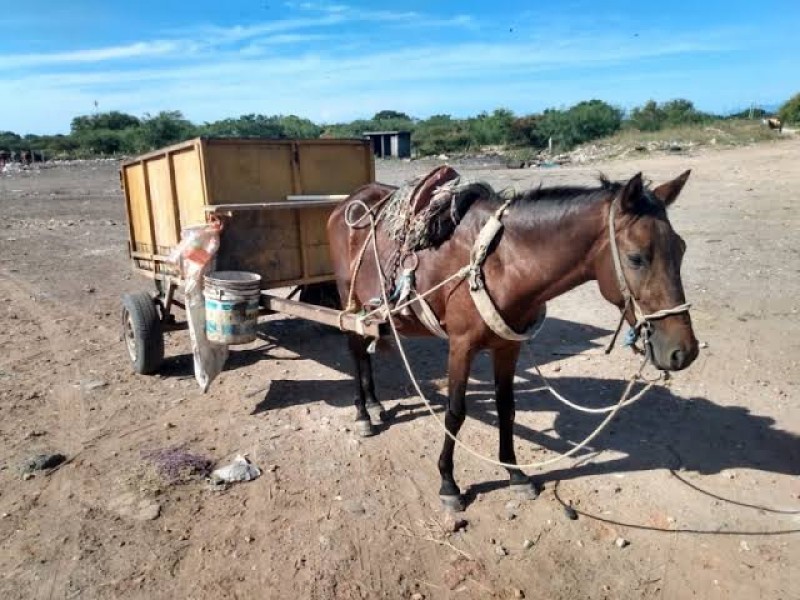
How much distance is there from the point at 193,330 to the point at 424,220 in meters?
2.28

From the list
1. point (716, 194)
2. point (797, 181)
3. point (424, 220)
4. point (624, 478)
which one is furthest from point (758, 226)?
point (424, 220)

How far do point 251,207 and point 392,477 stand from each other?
2468 millimetres

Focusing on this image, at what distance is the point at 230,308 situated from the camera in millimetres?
4484

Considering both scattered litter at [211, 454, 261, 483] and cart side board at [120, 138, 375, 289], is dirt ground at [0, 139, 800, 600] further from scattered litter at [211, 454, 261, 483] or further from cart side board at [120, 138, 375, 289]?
cart side board at [120, 138, 375, 289]

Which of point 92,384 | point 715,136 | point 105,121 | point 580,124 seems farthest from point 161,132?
point 92,384

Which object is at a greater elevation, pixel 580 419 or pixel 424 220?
pixel 424 220

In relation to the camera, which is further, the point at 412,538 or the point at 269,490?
the point at 269,490

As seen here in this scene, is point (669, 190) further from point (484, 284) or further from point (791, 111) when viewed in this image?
point (791, 111)

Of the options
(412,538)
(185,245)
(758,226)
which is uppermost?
(185,245)

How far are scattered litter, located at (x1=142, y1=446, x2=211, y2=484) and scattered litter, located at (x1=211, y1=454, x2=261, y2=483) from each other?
115mm

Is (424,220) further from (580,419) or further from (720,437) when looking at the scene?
(720,437)

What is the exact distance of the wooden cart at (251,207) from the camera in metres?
5.09

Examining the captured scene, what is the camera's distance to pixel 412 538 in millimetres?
3418

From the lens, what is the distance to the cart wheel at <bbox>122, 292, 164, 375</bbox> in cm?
564
